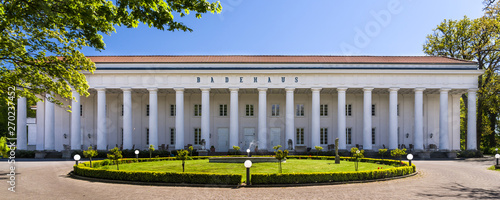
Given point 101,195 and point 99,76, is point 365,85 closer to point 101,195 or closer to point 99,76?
point 99,76

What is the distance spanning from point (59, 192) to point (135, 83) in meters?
24.3

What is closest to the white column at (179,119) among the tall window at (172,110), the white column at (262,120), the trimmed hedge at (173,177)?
the tall window at (172,110)

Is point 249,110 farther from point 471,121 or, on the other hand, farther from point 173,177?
point 173,177

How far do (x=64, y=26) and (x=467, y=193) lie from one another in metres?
17.6

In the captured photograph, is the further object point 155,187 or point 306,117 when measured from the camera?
point 306,117

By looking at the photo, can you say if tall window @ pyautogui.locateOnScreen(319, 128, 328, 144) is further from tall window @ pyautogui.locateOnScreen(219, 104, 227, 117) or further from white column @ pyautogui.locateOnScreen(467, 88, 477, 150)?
white column @ pyautogui.locateOnScreen(467, 88, 477, 150)

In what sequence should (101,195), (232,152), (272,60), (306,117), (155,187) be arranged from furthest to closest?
(306,117) → (272,60) → (232,152) → (155,187) → (101,195)

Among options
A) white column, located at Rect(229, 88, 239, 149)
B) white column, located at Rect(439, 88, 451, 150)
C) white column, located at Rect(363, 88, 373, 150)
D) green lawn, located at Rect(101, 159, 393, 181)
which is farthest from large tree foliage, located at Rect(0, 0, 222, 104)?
white column, located at Rect(439, 88, 451, 150)

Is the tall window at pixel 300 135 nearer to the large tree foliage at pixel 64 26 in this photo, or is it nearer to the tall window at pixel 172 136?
the tall window at pixel 172 136

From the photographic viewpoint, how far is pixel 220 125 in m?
43.1

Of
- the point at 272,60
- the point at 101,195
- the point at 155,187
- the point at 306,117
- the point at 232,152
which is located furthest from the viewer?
the point at 306,117

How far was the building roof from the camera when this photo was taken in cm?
3822

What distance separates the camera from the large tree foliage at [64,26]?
11.0m

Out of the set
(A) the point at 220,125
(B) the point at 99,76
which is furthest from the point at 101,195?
(A) the point at 220,125
